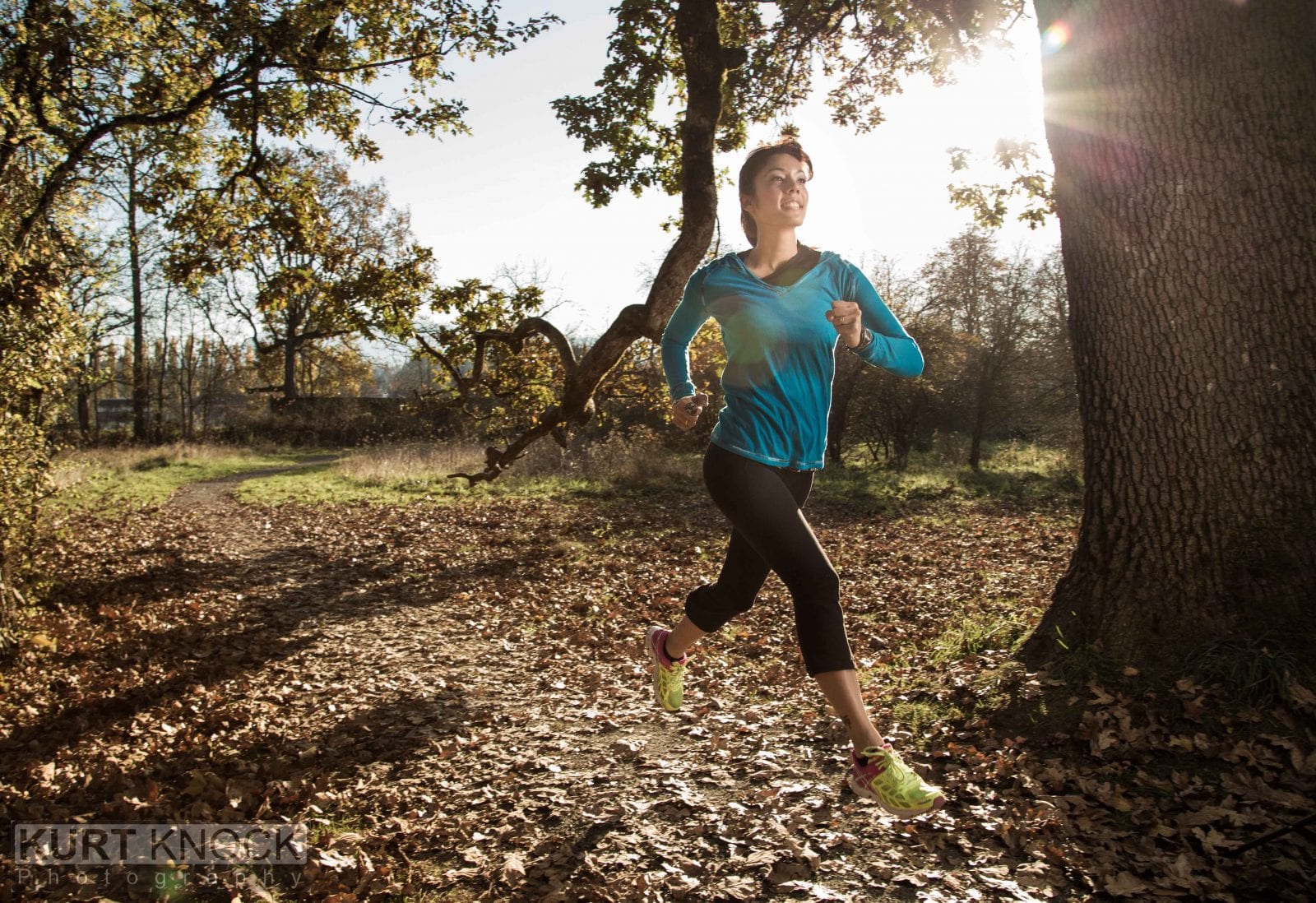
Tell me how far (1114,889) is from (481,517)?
12.6m

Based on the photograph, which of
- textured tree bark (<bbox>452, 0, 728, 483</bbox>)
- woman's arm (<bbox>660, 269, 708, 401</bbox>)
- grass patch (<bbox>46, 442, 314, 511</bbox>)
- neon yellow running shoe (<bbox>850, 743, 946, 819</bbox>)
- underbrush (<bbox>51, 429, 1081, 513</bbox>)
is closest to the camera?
neon yellow running shoe (<bbox>850, 743, 946, 819</bbox>)

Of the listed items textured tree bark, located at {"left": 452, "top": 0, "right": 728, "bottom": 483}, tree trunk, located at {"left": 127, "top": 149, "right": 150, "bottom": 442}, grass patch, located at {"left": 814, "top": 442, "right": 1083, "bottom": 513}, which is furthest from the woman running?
tree trunk, located at {"left": 127, "top": 149, "right": 150, "bottom": 442}

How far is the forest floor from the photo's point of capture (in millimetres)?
3092

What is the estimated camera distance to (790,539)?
286 centimetres

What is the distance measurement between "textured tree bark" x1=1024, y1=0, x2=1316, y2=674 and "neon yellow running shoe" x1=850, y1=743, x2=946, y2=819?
7.05ft

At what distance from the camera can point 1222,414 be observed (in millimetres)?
4012

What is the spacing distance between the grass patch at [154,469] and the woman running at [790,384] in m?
14.0

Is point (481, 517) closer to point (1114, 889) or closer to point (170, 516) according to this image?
point (170, 516)

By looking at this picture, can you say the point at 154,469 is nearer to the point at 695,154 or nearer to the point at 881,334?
the point at 695,154

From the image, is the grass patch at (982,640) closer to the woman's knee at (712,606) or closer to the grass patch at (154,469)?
the woman's knee at (712,606)

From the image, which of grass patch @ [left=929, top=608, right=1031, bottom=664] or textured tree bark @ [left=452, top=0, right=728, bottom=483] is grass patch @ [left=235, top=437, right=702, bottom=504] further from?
grass patch @ [left=929, top=608, right=1031, bottom=664]

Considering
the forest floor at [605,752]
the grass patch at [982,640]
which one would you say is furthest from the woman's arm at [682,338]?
the grass patch at [982,640]

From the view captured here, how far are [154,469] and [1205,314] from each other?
26.5 metres

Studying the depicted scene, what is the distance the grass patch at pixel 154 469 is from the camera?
1636 centimetres
